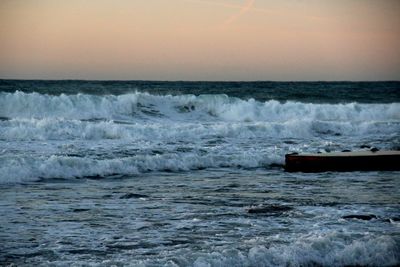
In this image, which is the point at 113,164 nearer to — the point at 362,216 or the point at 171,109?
the point at 362,216

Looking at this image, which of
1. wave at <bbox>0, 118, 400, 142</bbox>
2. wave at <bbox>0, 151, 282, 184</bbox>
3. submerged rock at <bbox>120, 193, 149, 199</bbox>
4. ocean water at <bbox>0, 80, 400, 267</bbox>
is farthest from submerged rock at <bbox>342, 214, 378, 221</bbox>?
wave at <bbox>0, 118, 400, 142</bbox>

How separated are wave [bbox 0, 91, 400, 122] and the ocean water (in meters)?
6.96

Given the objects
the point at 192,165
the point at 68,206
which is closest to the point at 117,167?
the point at 192,165

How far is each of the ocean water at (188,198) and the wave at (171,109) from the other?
6961mm

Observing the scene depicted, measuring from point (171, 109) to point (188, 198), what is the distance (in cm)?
2171

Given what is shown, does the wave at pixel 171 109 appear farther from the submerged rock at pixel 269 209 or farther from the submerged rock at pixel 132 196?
the submerged rock at pixel 269 209

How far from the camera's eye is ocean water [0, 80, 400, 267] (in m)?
7.01

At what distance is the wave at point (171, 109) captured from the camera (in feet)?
94.9

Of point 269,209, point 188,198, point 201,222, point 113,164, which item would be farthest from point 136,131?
point 201,222

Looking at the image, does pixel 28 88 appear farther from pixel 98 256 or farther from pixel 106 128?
pixel 98 256

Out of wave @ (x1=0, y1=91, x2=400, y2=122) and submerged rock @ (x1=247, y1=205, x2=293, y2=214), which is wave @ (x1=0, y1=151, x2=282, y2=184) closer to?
submerged rock @ (x1=247, y1=205, x2=293, y2=214)

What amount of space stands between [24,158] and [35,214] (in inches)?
201

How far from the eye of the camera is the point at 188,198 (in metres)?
10.6

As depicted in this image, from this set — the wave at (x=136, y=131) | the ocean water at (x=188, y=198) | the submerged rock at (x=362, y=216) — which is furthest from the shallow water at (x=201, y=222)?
the wave at (x=136, y=131)
